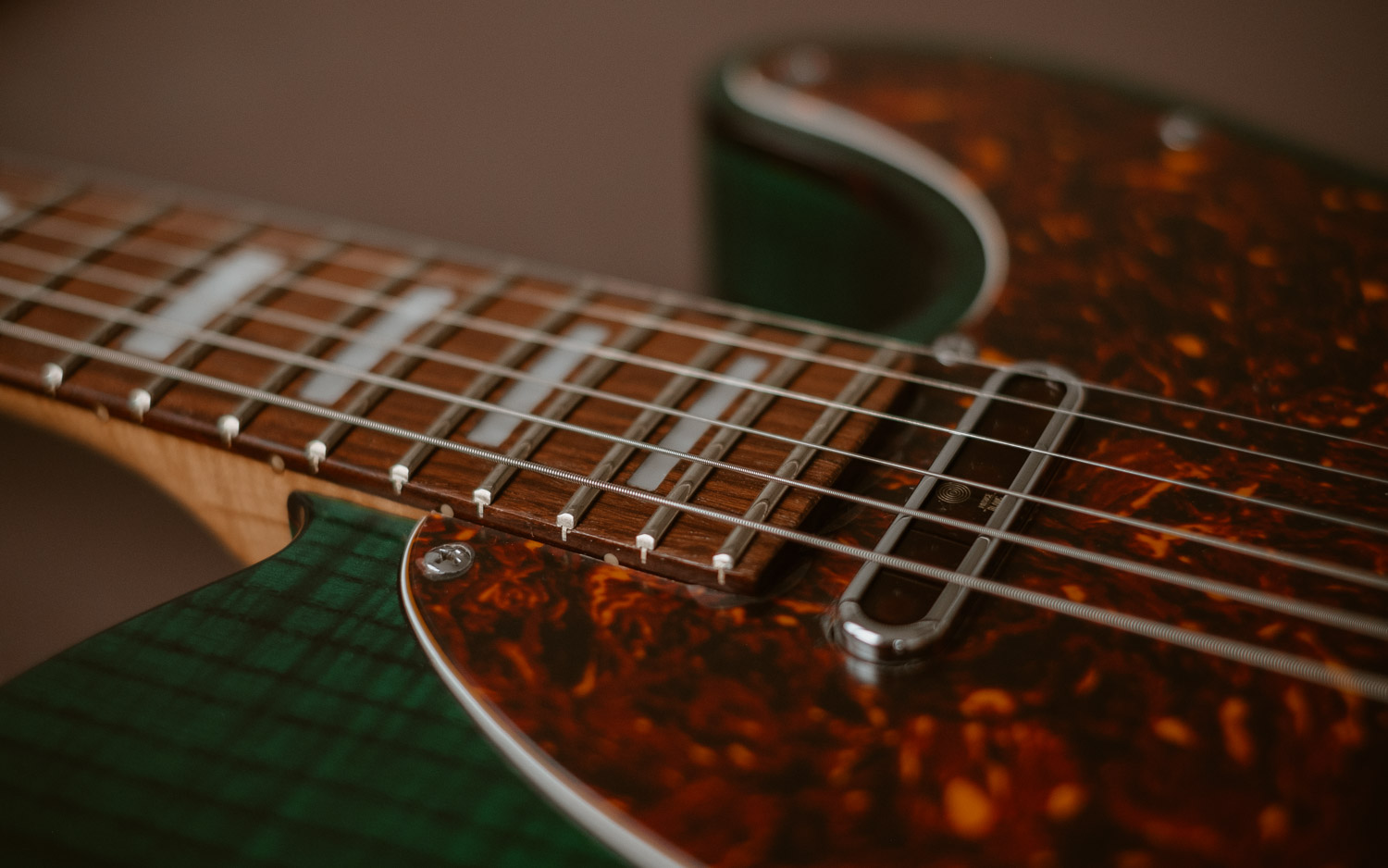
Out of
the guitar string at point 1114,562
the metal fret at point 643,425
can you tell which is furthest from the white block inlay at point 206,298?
the metal fret at point 643,425

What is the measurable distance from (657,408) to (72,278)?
473 mm

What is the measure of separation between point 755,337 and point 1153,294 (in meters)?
0.29

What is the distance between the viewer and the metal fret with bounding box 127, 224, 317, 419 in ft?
2.16

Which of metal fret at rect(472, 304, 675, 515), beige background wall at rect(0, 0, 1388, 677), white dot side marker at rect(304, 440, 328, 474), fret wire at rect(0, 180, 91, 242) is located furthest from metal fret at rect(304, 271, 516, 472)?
beige background wall at rect(0, 0, 1388, 677)

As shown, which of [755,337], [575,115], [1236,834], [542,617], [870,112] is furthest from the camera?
[575,115]

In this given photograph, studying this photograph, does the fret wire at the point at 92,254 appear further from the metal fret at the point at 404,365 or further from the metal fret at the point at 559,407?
the metal fret at the point at 559,407

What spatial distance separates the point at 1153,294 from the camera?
730 millimetres

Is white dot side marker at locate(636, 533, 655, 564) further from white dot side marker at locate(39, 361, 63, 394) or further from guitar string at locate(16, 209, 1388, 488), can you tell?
white dot side marker at locate(39, 361, 63, 394)

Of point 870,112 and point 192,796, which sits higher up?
point 870,112

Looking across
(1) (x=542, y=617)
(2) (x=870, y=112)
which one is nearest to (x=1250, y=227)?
(2) (x=870, y=112)

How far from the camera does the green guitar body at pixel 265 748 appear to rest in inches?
17.9

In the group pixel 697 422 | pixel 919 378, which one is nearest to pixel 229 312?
pixel 697 422

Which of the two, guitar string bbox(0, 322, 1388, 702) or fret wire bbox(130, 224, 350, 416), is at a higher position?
fret wire bbox(130, 224, 350, 416)

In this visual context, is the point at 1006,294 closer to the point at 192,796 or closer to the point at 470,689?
the point at 470,689
